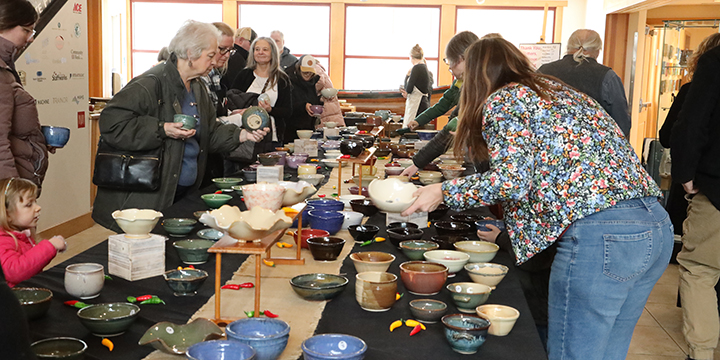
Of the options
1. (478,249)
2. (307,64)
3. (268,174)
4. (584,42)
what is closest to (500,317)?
(478,249)

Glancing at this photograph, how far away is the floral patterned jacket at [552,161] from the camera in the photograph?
64.2 inches

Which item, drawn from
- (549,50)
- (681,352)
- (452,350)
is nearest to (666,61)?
(549,50)

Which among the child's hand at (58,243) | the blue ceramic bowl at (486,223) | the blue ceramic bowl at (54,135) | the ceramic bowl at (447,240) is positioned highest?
the blue ceramic bowl at (54,135)

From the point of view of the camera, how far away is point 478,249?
2.13m

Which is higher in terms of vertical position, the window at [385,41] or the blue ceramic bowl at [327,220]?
the window at [385,41]

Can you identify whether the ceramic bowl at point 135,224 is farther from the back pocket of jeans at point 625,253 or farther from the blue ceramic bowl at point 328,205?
the back pocket of jeans at point 625,253

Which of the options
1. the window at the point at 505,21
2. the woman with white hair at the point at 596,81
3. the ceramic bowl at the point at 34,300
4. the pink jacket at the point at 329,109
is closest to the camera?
the ceramic bowl at the point at 34,300

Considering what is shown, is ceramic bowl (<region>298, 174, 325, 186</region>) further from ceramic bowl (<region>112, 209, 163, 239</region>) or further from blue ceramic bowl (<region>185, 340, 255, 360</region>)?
blue ceramic bowl (<region>185, 340, 255, 360</region>)

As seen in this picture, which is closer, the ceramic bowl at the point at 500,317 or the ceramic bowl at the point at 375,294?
the ceramic bowl at the point at 500,317

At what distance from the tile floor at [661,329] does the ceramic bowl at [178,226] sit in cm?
230

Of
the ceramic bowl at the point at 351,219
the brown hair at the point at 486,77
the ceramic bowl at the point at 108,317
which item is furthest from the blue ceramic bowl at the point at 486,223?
the ceramic bowl at the point at 108,317

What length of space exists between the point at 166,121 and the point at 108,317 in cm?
160

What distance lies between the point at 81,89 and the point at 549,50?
650 centimetres

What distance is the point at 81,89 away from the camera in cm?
544
